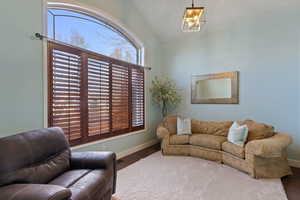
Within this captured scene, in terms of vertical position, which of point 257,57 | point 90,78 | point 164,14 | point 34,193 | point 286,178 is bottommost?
point 286,178

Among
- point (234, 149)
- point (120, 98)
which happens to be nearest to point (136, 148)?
point (120, 98)

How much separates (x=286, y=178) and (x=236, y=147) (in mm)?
866

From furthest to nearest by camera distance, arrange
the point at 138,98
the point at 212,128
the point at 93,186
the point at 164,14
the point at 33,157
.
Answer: the point at 138,98
the point at 164,14
the point at 212,128
the point at 33,157
the point at 93,186

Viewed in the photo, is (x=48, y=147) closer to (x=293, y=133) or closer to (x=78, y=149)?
(x=78, y=149)

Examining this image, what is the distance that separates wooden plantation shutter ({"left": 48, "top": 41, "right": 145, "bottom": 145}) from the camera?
2.66 meters

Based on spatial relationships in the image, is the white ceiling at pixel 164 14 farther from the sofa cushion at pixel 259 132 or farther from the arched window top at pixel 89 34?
the sofa cushion at pixel 259 132

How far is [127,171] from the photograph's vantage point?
3.01 metres

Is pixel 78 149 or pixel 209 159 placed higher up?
pixel 78 149

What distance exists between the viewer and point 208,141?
349 centimetres

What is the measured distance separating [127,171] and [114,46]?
271cm

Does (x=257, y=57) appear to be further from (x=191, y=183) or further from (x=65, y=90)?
(x=65, y=90)

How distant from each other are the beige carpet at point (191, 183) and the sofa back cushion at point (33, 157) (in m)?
0.89

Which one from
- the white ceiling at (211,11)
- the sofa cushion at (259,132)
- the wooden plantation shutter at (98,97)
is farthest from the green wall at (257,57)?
the wooden plantation shutter at (98,97)

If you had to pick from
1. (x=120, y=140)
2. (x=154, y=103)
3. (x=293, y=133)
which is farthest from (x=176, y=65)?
(x=293, y=133)
